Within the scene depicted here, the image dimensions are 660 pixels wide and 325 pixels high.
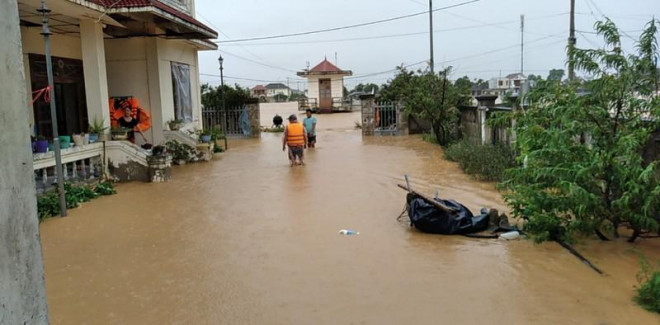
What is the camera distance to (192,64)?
1786 cm

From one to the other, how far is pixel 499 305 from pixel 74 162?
333 inches

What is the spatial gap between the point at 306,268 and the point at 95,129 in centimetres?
741

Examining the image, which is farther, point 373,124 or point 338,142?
point 373,124

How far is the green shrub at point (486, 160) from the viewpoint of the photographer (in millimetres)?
10766

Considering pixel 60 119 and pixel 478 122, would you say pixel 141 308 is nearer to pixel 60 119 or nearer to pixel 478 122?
pixel 60 119

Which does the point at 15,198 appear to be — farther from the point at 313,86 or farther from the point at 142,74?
the point at 313,86

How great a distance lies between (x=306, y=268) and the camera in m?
5.69

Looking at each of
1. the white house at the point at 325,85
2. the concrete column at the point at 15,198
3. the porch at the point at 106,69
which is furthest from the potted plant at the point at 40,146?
the white house at the point at 325,85

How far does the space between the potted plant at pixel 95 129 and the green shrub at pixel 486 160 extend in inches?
311

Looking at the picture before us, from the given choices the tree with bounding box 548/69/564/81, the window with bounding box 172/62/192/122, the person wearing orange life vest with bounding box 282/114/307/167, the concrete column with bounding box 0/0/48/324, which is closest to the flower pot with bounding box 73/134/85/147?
the person wearing orange life vest with bounding box 282/114/307/167

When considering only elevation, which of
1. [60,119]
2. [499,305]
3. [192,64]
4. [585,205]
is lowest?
[499,305]

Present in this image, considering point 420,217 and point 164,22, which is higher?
point 164,22

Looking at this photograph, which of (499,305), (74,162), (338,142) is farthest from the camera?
(338,142)

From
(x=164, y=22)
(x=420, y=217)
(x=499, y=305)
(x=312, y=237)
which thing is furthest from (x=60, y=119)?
(x=499, y=305)
